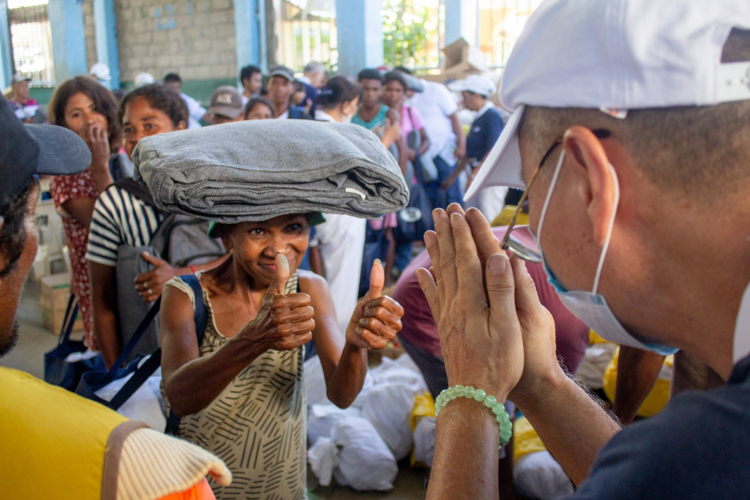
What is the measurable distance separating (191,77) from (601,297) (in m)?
13.4

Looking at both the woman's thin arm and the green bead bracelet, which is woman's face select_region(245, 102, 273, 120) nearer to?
the woman's thin arm

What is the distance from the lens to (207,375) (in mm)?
1581

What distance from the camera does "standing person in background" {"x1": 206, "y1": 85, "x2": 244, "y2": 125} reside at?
4.89 metres

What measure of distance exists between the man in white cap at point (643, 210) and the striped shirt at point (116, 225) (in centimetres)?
190

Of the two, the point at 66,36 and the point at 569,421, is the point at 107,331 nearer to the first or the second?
the point at 569,421

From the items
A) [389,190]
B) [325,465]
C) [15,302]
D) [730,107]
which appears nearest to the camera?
[730,107]

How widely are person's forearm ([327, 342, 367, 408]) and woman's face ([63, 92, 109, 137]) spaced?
2.40 m

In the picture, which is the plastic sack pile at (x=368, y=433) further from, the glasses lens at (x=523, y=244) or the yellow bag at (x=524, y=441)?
the glasses lens at (x=523, y=244)

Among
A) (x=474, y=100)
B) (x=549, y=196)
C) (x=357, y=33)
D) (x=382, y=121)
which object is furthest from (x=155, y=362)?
(x=357, y=33)

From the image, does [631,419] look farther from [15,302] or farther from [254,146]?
[15,302]

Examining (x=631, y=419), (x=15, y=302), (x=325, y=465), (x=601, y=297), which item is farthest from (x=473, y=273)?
(x=325, y=465)

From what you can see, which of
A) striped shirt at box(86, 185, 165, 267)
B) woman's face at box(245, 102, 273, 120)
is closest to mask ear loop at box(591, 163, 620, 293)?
striped shirt at box(86, 185, 165, 267)

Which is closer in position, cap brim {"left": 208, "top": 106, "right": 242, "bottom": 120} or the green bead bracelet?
the green bead bracelet

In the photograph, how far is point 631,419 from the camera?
2535 mm
